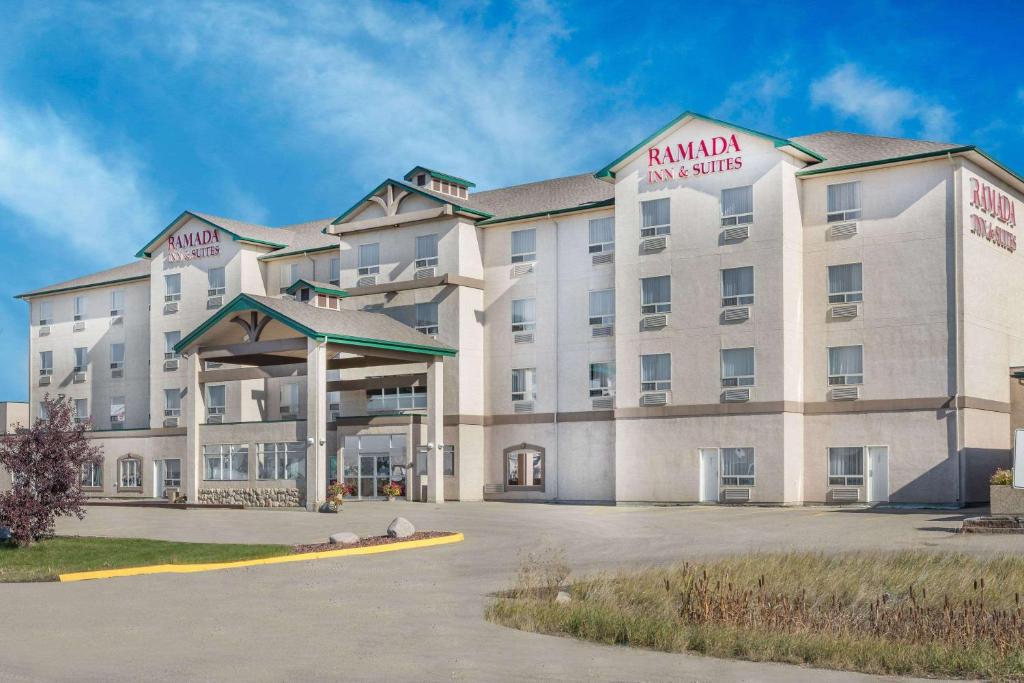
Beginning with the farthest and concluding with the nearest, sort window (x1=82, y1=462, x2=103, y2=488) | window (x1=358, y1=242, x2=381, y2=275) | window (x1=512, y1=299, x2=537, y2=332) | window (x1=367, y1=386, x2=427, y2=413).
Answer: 1. window (x1=82, y1=462, x2=103, y2=488)
2. window (x1=358, y1=242, x2=381, y2=275)
3. window (x1=367, y1=386, x2=427, y2=413)
4. window (x1=512, y1=299, x2=537, y2=332)

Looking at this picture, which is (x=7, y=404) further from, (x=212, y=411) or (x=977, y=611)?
(x=977, y=611)

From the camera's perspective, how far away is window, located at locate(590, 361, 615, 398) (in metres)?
49.8

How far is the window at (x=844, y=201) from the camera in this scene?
44344mm

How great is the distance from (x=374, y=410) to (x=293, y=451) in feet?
22.3

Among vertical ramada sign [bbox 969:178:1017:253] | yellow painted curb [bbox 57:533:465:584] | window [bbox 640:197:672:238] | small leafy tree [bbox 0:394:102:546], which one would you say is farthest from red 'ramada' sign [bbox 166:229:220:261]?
vertical ramada sign [bbox 969:178:1017:253]

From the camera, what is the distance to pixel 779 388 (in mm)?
43812

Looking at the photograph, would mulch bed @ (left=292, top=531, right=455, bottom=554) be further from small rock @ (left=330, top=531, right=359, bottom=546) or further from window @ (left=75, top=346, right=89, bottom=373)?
window @ (left=75, top=346, right=89, bottom=373)

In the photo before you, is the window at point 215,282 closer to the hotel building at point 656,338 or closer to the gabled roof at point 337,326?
the hotel building at point 656,338

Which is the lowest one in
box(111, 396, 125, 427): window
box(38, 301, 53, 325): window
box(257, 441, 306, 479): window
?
box(257, 441, 306, 479): window

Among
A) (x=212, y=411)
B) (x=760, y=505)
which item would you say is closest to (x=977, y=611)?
(x=760, y=505)

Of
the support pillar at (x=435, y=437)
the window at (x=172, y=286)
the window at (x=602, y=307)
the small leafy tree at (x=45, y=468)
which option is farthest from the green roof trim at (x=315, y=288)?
the small leafy tree at (x=45, y=468)

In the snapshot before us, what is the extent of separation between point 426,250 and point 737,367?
15117mm

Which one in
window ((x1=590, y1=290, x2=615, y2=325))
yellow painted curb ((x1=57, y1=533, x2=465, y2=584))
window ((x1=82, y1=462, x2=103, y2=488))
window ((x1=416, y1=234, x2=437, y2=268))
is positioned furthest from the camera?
window ((x1=82, y1=462, x2=103, y2=488))

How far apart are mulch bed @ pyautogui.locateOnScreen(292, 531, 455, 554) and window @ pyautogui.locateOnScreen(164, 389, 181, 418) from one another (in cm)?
3447
